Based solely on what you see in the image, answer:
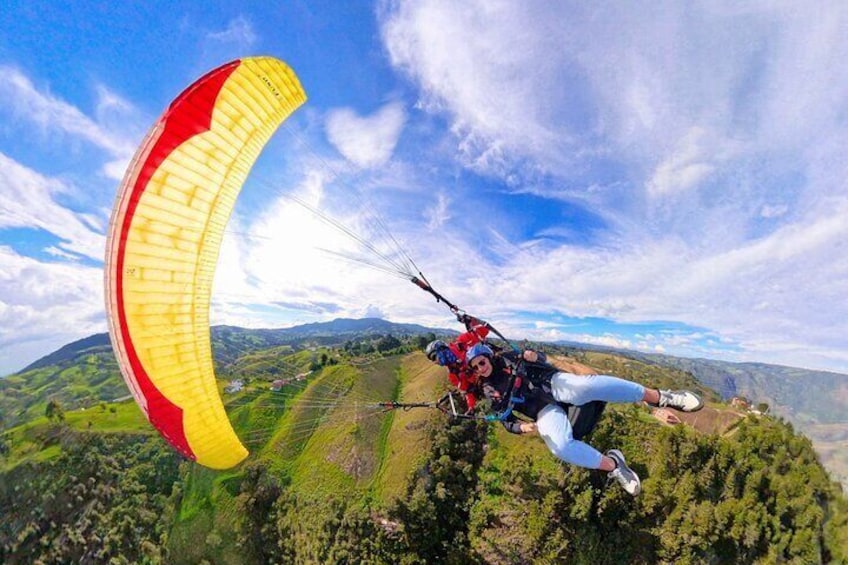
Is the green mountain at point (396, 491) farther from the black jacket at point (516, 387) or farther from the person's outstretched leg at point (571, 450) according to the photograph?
the person's outstretched leg at point (571, 450)

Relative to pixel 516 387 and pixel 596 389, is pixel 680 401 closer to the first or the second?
pixel 596 389

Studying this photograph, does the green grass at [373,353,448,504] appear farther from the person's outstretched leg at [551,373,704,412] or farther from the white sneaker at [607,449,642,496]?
the person's outstretched leg at [551,373,704,412]

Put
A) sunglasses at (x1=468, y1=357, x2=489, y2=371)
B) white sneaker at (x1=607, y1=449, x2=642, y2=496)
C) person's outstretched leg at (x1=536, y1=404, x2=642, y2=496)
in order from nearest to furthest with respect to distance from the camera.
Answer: person's outstretched leg at (x1=536, y1=404, x2=642, y2=496), white sneaker at (x1=607, y1=449, x2=642, y2=496), sunglasses at (x1=468, y1=357, x2=489, y2=371)

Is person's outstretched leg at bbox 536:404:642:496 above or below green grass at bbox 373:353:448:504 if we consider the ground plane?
above

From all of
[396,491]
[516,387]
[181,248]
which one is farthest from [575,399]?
[396,491]

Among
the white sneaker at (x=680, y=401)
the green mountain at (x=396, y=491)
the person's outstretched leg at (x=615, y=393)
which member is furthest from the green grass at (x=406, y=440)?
the white sneaker at (x=680, y=401)

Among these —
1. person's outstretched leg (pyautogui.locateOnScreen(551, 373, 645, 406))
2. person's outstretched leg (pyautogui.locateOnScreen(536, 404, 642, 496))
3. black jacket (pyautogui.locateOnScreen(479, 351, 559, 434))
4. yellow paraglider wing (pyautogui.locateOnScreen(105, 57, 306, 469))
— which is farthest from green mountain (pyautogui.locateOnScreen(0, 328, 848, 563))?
person's outstretched leg (pyautogui.locateOnScreen(551, 373, 645, 406))

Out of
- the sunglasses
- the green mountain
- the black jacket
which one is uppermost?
the sunglasses

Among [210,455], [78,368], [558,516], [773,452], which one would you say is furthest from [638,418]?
[78,368]
